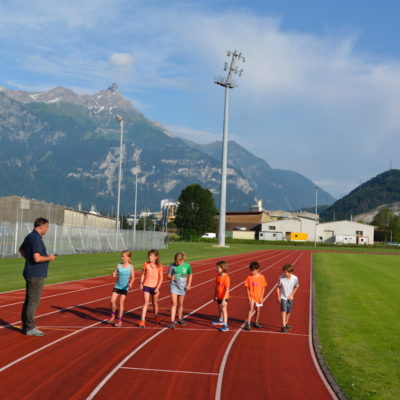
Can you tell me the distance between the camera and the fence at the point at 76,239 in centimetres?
3678

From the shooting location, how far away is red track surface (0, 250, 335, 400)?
323 inches

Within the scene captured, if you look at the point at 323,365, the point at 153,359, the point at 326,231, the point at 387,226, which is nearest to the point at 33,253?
the point at 153,359

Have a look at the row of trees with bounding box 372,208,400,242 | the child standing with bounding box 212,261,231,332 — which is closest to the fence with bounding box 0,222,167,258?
the child standing with bounding box 212,261,231,332

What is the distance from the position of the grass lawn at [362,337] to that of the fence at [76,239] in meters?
21.1

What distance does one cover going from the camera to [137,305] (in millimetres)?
16938

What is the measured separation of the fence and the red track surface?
21551 mm

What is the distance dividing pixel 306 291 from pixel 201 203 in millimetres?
111184

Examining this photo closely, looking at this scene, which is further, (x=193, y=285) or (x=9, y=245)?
(x=9, y=245)

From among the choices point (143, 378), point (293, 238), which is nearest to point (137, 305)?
point (143, 378)

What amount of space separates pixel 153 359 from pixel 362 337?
5473 mm

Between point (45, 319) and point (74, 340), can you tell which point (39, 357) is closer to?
point (74, 340)

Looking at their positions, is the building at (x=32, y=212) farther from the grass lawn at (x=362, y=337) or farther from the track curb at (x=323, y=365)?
the track curb at (x=323, y=365)

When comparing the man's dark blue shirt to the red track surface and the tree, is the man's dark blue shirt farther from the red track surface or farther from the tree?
the tree

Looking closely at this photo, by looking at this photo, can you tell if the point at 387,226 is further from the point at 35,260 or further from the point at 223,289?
the point at 35,260
